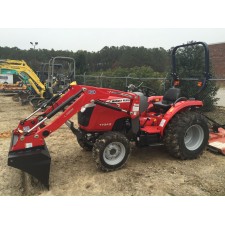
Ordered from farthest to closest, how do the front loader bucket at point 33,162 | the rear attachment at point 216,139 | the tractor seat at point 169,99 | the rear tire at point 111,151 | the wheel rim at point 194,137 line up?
1. the rear attachment at point 216,139
2. the tractor seat at point 169,99
3. the wheel rim at point 194,137
4. the rear tire at point 111,151
5. the front loader bucket at point 33,162

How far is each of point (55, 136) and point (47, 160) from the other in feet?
10.1

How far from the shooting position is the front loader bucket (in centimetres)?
389

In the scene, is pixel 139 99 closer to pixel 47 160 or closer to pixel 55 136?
pixel 47 160

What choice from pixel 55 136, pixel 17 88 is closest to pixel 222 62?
pixel 17 88

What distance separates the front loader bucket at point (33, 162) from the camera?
3.89m

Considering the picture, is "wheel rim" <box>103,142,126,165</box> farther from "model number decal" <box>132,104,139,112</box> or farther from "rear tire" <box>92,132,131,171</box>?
"model number decal" <box>132,104,139,112</box>

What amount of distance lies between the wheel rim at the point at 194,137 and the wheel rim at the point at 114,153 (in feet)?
4.71

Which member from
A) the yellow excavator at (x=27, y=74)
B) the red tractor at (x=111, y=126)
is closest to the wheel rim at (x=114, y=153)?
the red tractor at (x=111, y=126)

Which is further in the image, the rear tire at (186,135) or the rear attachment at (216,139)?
the rear attachment at (216,139)

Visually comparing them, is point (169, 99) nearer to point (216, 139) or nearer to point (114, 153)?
point (216, 139)

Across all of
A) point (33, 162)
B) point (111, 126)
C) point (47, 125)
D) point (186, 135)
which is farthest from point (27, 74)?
point (33, 162)

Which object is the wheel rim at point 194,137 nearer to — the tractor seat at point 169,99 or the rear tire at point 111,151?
the tractor seat at point 169,99

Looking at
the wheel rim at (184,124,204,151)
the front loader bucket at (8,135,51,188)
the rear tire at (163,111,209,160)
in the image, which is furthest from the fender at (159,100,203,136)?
the front loader bucket at (8,135,51,188)

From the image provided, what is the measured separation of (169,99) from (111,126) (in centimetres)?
146
